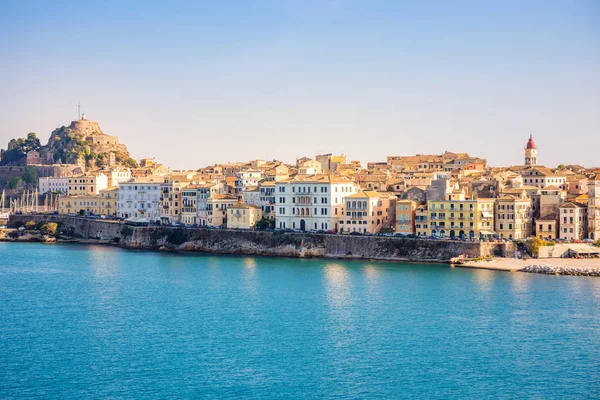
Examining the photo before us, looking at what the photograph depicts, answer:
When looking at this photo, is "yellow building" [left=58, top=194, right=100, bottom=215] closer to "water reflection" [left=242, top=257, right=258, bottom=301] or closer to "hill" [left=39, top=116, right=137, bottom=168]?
"hill" [left=39, top=116, right=137, bottom=168]

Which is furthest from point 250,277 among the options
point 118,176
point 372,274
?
point 118,176

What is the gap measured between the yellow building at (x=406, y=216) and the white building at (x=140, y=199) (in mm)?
24130

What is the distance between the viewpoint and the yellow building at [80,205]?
79.9 meters

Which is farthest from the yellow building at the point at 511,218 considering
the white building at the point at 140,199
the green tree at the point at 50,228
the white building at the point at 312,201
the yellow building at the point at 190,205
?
the green tree at the point at 50,228

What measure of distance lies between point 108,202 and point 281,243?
84.6 feet

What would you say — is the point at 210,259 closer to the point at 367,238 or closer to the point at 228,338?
the point at 367,238

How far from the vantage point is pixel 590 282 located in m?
45.1

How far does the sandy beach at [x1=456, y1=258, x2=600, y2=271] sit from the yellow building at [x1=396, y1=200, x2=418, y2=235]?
6542 mm

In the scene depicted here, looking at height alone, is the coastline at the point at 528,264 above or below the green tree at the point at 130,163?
below

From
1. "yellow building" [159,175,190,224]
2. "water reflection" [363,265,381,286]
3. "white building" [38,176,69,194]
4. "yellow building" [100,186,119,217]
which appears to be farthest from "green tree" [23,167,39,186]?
"water reflection" [363,265,381,286]

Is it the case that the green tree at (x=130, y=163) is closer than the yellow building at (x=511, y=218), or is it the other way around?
the yellow building at (x=511, y=218)

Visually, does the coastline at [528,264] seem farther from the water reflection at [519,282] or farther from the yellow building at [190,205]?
the yellow building at [190,205]

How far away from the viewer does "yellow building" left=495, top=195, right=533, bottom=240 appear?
5566 centimetres

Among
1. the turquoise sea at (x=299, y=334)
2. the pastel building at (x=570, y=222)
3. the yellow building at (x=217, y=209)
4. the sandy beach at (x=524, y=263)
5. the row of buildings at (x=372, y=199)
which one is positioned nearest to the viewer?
the turquoise sea at (x=299, y=334)
